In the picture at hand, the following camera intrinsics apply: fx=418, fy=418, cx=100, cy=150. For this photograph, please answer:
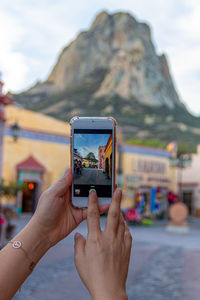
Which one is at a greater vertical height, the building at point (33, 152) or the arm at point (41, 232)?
the building at point (33, 152)

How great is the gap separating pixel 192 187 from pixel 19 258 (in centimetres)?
3579

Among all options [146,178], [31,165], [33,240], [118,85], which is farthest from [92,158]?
[118,85]

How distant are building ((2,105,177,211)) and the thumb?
2034 cm

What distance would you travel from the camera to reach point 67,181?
1739mm

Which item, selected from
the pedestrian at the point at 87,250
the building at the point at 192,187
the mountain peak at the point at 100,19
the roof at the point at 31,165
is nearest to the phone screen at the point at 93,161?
the pedestrian at the point at 87,250

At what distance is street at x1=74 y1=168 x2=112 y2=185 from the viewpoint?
6.06ft

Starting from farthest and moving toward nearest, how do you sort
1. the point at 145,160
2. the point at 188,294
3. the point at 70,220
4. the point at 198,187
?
1. the point at 198,187
2. the point at 145,160
3. the point at 188,294
4. the point at 70,220

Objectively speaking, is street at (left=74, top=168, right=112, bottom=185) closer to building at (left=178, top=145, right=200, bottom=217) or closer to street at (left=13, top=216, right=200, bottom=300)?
street at (left=13, top=216, right=200, bottom=300)

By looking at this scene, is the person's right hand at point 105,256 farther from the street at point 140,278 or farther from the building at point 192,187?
the building at point 192,187

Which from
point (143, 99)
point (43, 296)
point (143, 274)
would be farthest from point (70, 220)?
point (143, 99)

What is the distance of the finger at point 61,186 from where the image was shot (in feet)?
5.40

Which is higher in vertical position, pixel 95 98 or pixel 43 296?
pixel 95 98

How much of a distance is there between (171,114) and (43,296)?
282ft

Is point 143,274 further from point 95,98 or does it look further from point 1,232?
point 95,98
